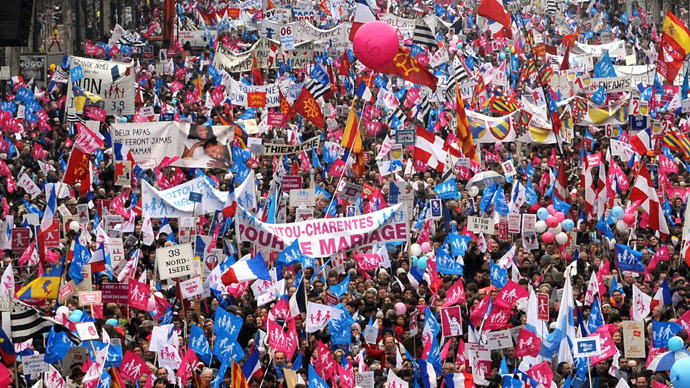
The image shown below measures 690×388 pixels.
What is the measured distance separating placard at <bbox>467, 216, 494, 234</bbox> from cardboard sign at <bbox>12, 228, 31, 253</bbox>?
5.52 meters

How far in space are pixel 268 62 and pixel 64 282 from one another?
18.6 m

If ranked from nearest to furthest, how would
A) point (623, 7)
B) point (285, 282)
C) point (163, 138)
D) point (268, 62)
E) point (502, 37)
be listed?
point (285, 282), point (163, 138), point (268, 62), point (502, 37), point (623, 7)

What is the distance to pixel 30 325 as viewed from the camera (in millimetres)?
15750

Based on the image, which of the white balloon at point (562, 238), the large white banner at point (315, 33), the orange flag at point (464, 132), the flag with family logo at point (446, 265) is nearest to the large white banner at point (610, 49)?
the large white banner at point (315, 33)

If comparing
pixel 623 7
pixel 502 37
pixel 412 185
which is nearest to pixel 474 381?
pixel 412 185

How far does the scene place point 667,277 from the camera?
19031 millimetres

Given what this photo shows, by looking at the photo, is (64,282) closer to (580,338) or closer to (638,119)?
(580,338)

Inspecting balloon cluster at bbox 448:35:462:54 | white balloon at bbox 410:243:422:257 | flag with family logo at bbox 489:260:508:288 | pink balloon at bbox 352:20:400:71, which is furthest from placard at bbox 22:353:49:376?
balloon cluster at bbox 448:35:462:54

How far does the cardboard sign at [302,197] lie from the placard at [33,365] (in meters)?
7.84

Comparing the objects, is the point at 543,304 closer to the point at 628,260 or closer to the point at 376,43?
the point at 628,260

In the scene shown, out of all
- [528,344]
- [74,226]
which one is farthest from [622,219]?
[74,226]

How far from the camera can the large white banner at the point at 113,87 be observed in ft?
99.7

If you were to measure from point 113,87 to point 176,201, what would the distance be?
395 inches

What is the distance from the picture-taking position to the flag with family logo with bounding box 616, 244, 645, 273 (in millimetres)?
19078
